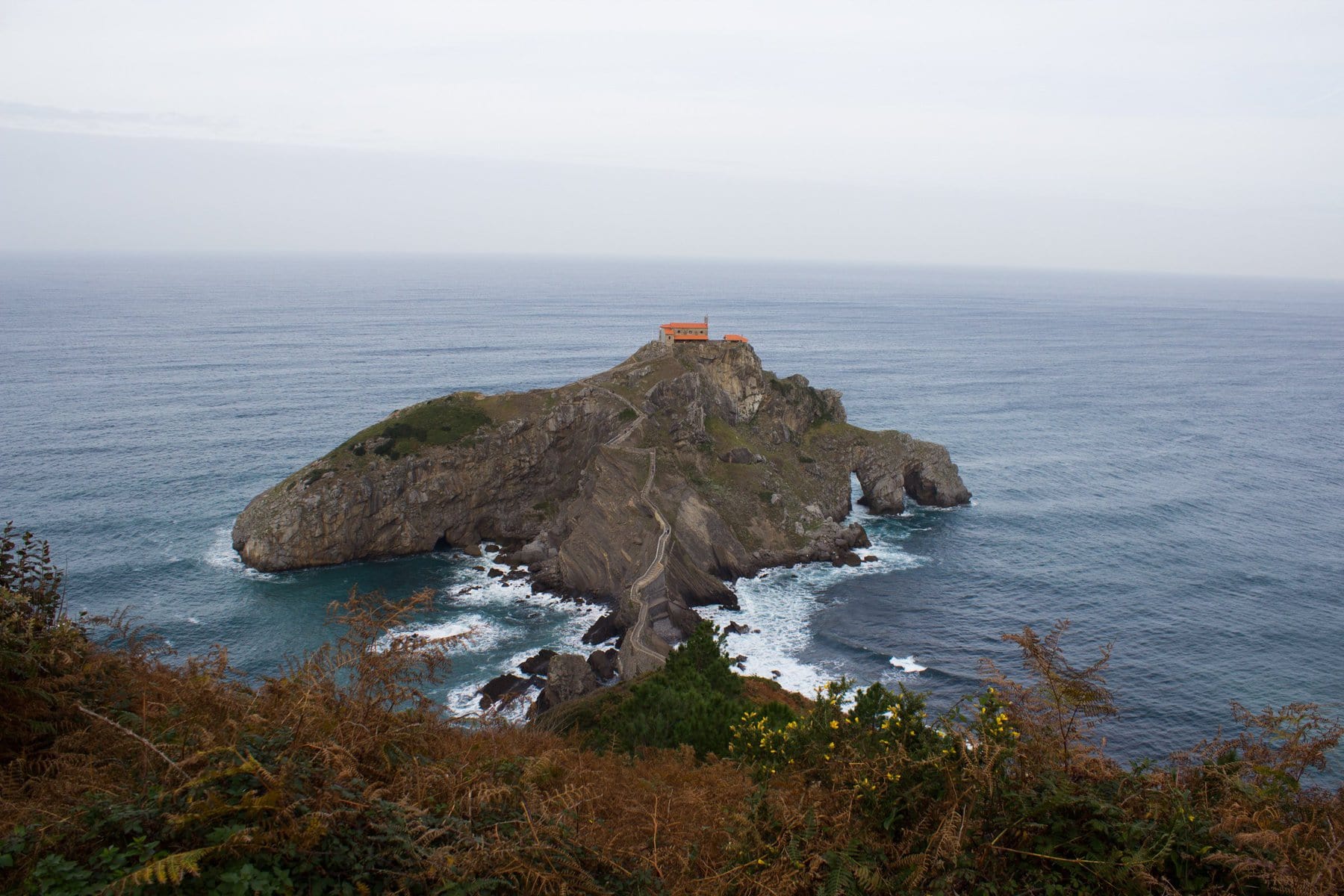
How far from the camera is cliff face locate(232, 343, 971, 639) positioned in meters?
57.9

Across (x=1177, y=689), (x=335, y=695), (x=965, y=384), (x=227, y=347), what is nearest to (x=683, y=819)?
(x=335, y=695)

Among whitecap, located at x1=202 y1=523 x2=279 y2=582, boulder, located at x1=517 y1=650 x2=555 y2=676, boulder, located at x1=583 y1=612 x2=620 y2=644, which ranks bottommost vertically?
boulder, located at x1=517 y1=650 x2=555 y2=676

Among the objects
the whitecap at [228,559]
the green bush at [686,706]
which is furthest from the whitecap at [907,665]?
the whitecap at [228,559]

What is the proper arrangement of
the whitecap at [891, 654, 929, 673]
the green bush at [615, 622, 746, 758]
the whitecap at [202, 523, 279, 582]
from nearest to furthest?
the green bush at [615, 622, 746, 758] < the whitecap at [891, 654, 929, 673] < the whitecap at [202, 523, 279, 582]

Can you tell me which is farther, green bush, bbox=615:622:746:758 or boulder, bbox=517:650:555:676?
boulder, bbox=517:650:555:676

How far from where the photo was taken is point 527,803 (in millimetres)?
8516

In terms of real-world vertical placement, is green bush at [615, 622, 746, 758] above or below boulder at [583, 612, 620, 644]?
above

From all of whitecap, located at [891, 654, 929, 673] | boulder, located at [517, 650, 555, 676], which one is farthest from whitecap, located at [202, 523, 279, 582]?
whitecap, located at [891, 654, 929, 673]

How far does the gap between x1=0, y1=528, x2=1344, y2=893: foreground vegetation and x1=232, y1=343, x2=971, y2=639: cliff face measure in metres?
40.5

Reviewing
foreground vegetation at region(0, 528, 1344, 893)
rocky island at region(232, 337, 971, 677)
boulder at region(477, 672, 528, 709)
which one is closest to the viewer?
foreground vegetation at region(0, 528, 1344, 893)

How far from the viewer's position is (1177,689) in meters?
43.1

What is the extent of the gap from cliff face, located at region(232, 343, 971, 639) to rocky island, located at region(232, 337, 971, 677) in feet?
0.45

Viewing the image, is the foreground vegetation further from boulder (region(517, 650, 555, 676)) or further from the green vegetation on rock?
the green vegetation on rock

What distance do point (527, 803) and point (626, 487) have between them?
52.5m
